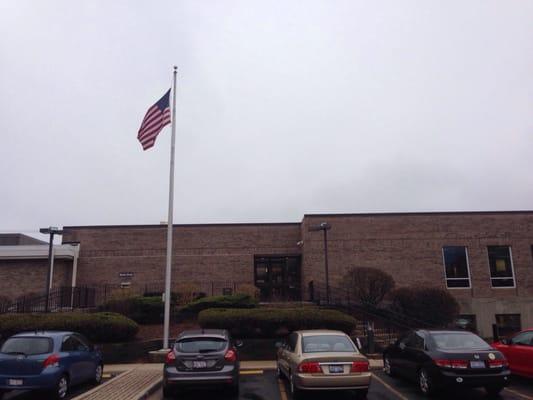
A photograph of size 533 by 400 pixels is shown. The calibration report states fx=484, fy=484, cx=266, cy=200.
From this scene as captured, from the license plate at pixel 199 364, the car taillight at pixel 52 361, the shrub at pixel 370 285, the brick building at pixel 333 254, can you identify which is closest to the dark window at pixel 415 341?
the license plate at pixel 199 364

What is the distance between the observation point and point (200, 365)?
33.8 feet

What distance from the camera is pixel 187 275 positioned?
30250 mm

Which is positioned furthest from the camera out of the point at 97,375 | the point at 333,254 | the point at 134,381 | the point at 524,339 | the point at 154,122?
the point at 333,254

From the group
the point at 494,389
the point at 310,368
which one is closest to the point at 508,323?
the point at 494,389

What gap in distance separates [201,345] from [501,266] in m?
24.3

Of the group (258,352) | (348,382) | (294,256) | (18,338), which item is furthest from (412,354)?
(294,256)

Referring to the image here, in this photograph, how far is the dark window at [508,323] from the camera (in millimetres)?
26656

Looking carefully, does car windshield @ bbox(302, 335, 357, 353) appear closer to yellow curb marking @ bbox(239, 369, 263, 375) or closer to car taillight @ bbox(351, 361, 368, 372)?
car taillight @ bbox(351, 361, 368, 372)

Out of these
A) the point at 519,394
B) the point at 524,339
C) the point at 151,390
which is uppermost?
the point at 524,339

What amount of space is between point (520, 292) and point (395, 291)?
341 inches

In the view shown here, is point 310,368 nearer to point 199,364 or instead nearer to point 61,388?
point 199,364

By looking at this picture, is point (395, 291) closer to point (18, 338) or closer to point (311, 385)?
point (311, 385)

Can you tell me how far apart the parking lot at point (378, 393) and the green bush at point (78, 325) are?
6.32 m

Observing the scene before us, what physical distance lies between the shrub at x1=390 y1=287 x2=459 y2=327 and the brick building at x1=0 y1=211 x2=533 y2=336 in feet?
9.59
